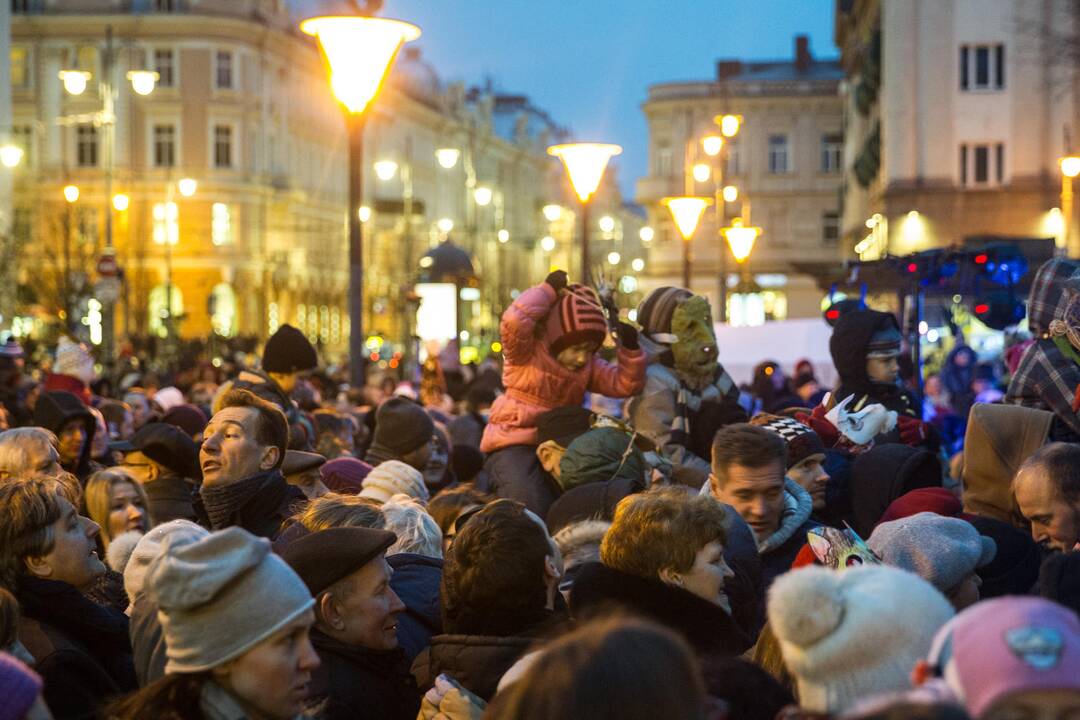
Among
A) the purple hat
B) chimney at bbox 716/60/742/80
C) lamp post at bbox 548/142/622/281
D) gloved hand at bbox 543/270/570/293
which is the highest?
chimney at bbox 716/60/742/80

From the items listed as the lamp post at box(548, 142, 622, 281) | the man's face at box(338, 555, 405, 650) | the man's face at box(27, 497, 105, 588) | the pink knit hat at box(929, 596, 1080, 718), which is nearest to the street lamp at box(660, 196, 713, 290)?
the lamp post at box(548, 142, 622, 281)

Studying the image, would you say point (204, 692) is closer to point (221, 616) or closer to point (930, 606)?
point (221, 616)

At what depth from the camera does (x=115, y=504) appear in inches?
313

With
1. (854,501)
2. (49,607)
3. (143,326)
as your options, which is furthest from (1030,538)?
(143,326)

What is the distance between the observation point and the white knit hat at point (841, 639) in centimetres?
345

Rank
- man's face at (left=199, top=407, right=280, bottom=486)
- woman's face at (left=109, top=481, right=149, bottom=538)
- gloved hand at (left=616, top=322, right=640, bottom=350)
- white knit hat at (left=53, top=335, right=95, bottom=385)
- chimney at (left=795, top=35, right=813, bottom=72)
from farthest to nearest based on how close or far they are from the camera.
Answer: chimney at (left=795, top=35, right=813, bottom=72)
white knit hat at (left=53, top=335, right=95, bottom=385)
gloved hand at (left=616, top=322, right=640, bottom=350)
woman's face at (left=109, top=481, right=149, bottom=538)
man's face at (left=199, top=407, right=280, bottom=486)

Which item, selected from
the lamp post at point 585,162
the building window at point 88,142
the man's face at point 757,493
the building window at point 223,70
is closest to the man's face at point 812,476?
the man's face at point 757,493

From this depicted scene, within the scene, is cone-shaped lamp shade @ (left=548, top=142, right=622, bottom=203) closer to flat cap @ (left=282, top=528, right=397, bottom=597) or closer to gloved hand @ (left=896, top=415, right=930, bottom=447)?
gloved hand @ (left=896, top=415, right=930, bottom=447)

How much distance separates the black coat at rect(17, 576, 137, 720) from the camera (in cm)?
533

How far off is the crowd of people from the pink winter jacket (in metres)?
0.01

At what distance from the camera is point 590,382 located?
932 centimetres

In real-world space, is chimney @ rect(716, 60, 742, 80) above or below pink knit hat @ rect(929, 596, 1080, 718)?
above

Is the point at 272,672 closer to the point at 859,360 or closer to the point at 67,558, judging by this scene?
the point at 67,558

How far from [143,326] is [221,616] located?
62463mm
